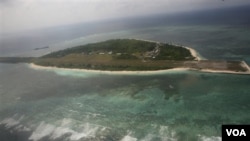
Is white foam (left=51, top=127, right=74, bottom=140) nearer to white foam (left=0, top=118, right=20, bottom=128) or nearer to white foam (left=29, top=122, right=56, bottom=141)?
white foam (left=29, top=122, right=56, bottom=141)

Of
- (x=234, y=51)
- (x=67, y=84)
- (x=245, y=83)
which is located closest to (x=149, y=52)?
(x=234, y=51)

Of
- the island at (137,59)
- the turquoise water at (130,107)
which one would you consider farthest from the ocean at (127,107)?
the island at (137,59)

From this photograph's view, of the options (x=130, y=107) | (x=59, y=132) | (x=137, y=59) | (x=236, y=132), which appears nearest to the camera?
(x=236, y=132)

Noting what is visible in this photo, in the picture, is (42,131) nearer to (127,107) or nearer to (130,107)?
(127,107)

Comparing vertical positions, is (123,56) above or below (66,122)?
above

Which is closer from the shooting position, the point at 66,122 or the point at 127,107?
the point at 66,122

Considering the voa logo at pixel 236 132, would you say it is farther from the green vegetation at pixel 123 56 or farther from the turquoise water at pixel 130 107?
the green vegetation at pixel 123 56

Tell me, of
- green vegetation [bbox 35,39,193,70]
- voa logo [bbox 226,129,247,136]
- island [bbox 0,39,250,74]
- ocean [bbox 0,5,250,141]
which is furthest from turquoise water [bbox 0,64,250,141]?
voa logo [bbox 226,129,247,136]

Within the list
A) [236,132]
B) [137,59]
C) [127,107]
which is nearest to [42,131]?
[127,107]
